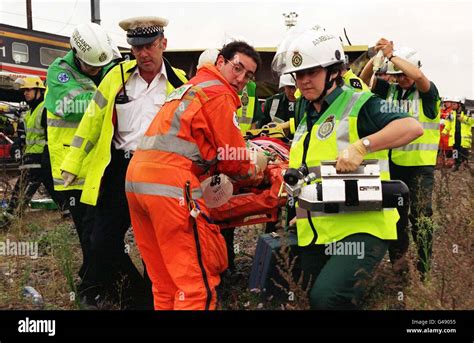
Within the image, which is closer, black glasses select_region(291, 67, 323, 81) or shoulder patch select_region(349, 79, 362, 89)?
black glasses select_region(291, 67, 323, 81)

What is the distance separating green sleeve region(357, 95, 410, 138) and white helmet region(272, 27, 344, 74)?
32 cm

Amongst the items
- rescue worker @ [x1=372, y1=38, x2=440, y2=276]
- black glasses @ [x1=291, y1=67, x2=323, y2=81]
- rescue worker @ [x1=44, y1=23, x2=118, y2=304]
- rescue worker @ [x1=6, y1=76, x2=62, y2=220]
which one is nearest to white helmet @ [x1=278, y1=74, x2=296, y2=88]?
rescue worker @ [x1=372, y1=38, x2=440, y2=276]

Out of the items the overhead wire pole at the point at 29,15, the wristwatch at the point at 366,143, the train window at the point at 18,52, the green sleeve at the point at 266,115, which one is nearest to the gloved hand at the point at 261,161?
the wristwatch at the point at 366,143

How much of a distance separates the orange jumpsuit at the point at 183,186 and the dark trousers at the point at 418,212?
1.85m

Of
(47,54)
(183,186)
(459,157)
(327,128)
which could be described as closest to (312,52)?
(327,128)

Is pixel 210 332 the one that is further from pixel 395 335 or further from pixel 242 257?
pixel 242 257

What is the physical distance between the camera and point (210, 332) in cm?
309

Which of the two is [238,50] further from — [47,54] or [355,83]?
[47,54]

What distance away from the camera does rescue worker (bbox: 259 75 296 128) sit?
591cm

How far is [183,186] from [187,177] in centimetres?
6

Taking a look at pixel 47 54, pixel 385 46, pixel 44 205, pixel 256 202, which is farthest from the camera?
pixel 47 54

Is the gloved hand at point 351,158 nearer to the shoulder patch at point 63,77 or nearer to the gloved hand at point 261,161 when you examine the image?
the gloved hand at point 261,161

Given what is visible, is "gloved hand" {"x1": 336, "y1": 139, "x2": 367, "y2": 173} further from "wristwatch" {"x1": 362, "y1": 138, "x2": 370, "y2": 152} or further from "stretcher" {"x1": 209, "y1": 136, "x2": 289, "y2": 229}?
"stretcher" {"x1": 209, "y1": 136, "x2": 289, "y2": 229}

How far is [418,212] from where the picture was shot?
4.52 metres
